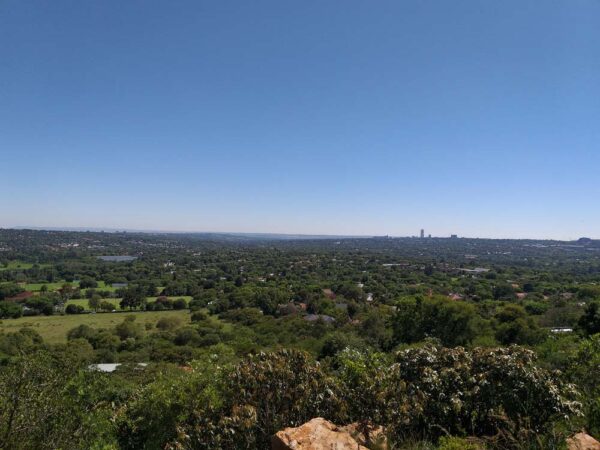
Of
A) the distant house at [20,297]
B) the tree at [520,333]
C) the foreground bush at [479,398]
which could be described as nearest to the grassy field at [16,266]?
the distant house at [20,297]

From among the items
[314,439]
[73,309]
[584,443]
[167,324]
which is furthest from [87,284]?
[584,443]

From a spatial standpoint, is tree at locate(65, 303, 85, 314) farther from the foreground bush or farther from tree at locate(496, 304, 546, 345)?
the foreground bush

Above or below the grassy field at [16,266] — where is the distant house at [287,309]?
above

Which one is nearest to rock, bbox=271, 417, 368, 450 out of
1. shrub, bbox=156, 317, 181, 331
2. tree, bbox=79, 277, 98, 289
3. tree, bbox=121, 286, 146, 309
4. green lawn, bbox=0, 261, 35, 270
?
shrub, bbox=156, 317, 181, 331

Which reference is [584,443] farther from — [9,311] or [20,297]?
[20,297]

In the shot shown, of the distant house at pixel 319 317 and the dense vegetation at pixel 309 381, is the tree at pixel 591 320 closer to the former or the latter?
the dense vegetation at pixel 309 381

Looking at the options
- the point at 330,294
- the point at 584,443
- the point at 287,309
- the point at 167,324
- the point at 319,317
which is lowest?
the point at 167,324


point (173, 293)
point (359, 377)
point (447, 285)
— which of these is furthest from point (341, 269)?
point (359, 377)
